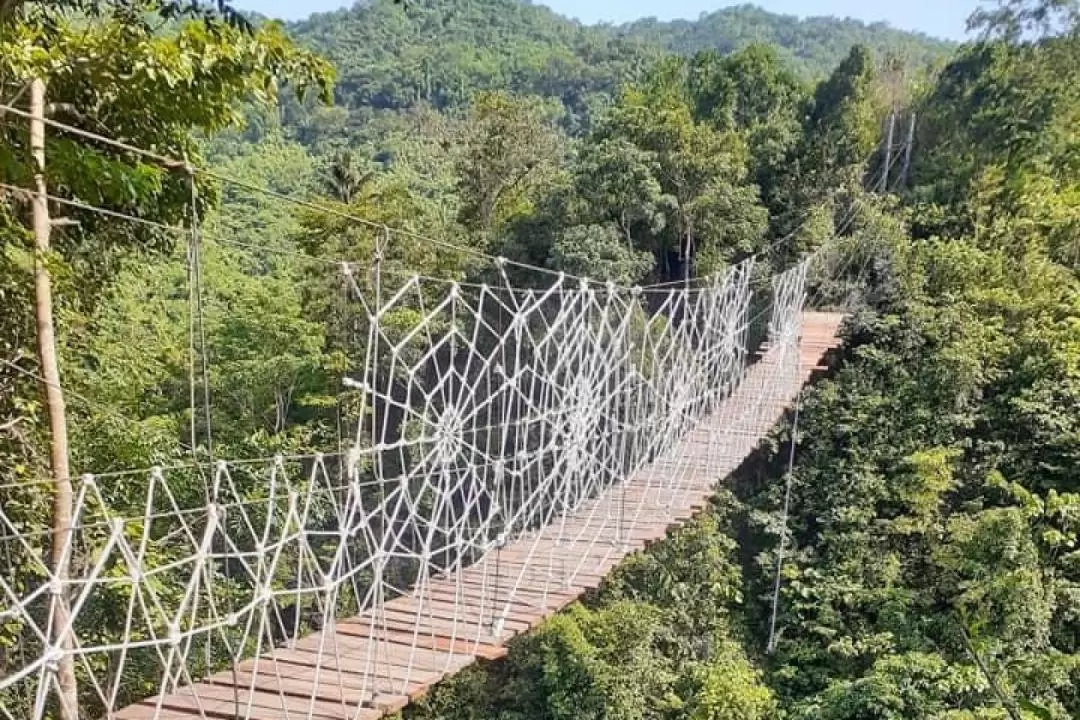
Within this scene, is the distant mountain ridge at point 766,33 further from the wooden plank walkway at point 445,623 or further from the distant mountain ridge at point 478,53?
the wooden plank walkway at point 445,623

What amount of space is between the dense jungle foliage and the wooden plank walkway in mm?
908

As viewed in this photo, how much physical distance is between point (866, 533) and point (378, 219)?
4504 mm

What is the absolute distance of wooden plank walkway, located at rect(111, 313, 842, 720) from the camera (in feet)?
6.42

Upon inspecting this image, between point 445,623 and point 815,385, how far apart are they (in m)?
6.23


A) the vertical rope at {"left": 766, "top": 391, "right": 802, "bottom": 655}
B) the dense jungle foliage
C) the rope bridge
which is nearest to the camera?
the rope bridge

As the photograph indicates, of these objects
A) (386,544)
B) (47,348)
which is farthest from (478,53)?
(47,348)

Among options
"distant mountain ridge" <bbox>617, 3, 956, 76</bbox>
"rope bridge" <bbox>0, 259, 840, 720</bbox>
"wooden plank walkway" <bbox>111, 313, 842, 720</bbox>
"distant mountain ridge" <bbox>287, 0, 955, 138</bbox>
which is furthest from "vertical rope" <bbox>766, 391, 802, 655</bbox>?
"distant mountain ridge" <bbox>617, 3, 956, 76</bbox>

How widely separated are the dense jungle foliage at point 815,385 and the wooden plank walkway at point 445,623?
908 mm

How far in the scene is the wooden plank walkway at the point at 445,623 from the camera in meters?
1.96

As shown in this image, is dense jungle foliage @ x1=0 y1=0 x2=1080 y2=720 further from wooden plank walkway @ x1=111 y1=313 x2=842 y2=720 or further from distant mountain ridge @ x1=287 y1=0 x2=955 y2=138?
distant mountain ridge @ x1=287 y1=0 x2=955 y2=138

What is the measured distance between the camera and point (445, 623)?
2.58m

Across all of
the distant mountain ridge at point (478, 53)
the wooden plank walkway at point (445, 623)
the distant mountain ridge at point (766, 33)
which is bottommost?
the wooden plank walkway at point (445, 623)

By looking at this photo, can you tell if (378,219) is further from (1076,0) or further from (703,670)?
(1076,0)

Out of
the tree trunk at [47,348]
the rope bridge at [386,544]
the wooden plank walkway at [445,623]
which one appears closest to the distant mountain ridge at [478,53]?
the rope bridge at [386,544]
